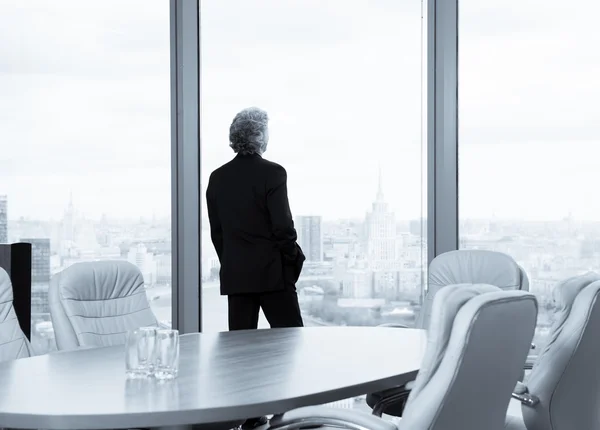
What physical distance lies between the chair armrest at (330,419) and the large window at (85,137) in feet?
12.3

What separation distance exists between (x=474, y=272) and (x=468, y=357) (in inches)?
103

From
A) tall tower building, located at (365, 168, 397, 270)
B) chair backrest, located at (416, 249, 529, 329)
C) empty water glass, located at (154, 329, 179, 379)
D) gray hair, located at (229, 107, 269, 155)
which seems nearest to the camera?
empty water glass, located at (154, 329, 179, 379)

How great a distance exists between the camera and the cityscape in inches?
232

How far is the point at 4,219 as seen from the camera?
5.91 metres

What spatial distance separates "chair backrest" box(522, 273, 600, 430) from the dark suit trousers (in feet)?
6.78

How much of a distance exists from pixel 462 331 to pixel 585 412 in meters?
1.23

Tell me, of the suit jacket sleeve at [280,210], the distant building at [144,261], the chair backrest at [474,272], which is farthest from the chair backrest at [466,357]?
the distant building at [144,261]

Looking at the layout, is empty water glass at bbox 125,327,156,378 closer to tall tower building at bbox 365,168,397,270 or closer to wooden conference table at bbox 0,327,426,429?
wooden conference table at bbox 0,327,426,429

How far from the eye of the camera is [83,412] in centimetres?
216

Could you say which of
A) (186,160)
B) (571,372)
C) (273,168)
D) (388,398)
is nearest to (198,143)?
(186,160)

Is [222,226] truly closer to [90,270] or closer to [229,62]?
[90,270]

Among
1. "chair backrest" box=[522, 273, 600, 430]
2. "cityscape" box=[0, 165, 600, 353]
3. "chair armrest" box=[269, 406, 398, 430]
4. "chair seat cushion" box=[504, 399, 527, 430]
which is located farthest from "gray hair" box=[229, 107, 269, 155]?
"chair armrest" box=[269, 406, 398, 430]

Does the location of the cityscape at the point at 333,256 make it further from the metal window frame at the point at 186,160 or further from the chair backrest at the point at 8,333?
the chair backrest at the point at 8,333

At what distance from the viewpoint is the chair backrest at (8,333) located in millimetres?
3490
